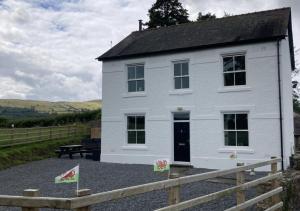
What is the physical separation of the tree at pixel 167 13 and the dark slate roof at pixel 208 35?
20.2m

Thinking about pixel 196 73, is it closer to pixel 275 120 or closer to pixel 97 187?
pixel 275 120

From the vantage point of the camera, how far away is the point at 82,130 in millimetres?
31469

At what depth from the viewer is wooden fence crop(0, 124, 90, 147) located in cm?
2347

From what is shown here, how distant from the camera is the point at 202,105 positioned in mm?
19062

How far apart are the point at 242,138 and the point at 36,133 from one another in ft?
46.8

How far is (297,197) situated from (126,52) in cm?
1290

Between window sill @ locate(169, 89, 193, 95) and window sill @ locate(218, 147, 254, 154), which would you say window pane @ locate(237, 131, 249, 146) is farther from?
window sill @ locate(169, 89, 193, 95)

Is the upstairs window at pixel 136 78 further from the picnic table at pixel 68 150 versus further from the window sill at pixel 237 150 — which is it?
the window sill at pixel 237 150

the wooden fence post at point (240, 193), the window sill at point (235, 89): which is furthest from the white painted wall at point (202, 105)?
the wooden fence post at point (240, 193)

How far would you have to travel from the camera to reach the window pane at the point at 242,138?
17.8 m

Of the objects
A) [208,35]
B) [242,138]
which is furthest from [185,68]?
[242,138]

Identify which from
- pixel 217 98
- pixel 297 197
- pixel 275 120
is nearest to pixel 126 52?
pixel 217 98

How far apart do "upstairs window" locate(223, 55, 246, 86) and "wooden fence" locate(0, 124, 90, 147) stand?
1320 cm

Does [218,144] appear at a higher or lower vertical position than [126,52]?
lower
